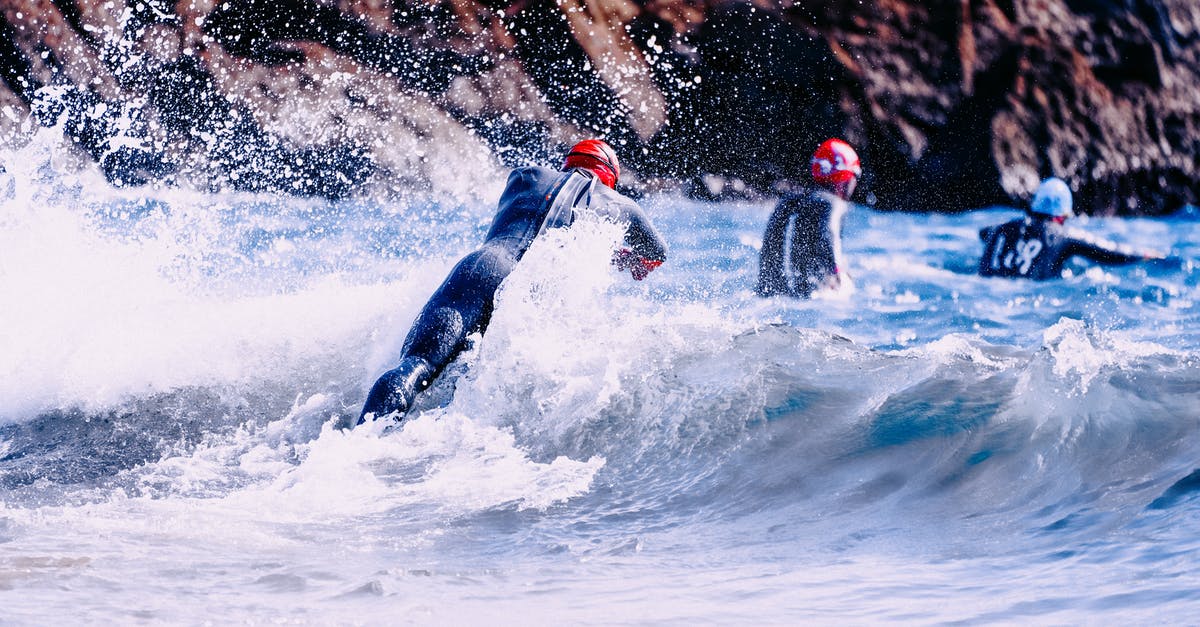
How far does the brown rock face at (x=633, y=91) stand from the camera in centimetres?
1323

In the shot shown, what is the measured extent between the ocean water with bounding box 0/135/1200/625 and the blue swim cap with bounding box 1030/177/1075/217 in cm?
342

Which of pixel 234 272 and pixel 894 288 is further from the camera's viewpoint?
pixel 894 288

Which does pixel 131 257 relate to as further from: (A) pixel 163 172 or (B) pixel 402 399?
(A) pixel 163 172

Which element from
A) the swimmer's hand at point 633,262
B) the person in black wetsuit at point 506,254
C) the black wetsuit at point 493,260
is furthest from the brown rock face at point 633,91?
the swimmer's hand at point 633,262

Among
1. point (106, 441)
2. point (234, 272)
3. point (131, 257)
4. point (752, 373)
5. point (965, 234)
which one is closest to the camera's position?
point (106, 441)

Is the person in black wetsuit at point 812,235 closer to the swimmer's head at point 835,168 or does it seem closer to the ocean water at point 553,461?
the swimmer's head at point 835,168

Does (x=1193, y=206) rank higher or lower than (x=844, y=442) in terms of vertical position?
higher

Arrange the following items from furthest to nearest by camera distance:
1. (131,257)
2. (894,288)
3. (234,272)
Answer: (894,288)
(234,272)
(131,257)

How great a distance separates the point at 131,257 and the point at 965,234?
9.55m

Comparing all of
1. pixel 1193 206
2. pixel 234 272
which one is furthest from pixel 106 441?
pixel 1193 206

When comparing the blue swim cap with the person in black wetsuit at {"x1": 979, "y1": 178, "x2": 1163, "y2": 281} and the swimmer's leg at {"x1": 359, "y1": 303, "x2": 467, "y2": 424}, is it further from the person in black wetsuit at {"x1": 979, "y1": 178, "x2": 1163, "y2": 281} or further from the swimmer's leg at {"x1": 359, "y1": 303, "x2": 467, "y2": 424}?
the swimmer's leg at {"x1": 359, "y1": 303, "x2": 467, "y2": 424}

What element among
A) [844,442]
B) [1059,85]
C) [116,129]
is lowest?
[844,442]

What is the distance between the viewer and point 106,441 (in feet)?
14.6

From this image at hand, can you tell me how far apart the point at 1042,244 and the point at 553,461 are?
606 cm
